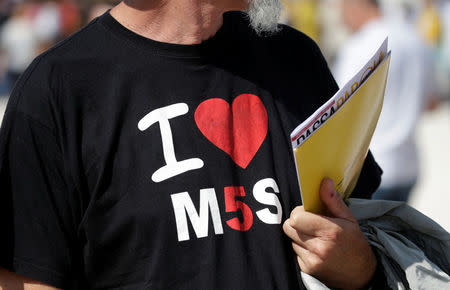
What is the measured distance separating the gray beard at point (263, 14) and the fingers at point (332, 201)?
1.40ft

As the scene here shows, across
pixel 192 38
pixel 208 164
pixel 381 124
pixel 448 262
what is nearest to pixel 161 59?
pixel 192 38

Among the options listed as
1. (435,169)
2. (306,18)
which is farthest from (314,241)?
(306,18)

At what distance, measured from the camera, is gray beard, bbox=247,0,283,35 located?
5.93 feet

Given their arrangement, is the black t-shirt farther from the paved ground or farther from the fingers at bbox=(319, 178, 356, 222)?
the paved ground

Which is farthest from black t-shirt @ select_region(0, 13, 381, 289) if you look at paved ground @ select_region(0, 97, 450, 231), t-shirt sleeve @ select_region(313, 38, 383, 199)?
paved ground @ select_region(0, 97, 450, 231)

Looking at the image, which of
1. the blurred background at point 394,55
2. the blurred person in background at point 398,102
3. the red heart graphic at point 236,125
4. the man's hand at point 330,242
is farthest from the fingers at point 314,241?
the blurred person in background at point 398,102

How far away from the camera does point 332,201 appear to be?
167 centimetres

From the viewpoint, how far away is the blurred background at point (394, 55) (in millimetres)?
4691

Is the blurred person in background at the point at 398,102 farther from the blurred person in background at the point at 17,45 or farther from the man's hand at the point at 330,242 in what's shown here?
the blurred person in background at the point at 17,45

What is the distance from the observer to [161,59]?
1.69 metres

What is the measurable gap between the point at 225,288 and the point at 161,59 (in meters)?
0.53

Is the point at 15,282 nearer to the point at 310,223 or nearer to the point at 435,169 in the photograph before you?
the point at 310,223

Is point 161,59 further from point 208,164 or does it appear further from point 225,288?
point 225,288

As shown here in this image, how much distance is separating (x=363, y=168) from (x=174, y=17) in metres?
0.67
